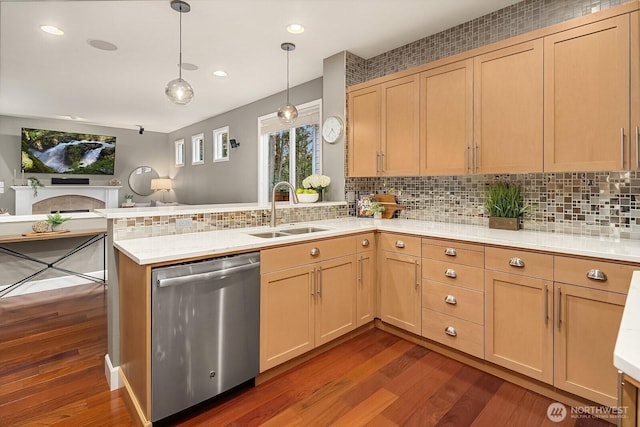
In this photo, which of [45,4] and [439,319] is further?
[45,4]

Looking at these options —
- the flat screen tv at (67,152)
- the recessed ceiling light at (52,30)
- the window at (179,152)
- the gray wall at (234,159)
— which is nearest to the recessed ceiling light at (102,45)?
the recessed ceiling light at (52,30)

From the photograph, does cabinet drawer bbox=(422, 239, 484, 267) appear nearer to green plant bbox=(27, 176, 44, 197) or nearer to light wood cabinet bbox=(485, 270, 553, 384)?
light wood cabinet bbox=(485, 270, 553, 384)

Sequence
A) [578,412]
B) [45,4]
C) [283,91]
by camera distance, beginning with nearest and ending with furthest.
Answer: [578,412], [45,4], [283,91]

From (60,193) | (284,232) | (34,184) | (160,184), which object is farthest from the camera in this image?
(160,184)

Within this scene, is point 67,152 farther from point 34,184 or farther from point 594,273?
point 594,273

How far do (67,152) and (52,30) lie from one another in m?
5.20

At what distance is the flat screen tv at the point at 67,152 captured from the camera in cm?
695

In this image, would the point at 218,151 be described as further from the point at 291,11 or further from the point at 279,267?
the point at 279,267

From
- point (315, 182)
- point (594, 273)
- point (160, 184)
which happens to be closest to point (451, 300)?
point (594, 273)

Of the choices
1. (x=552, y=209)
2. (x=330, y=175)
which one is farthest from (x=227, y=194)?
(x=552, y=209)

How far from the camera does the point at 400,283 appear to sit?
2.73 meters

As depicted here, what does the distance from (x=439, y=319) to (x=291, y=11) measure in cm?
271

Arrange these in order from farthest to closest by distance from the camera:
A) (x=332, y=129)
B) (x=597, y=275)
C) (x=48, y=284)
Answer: (x=48, y=284) < (x=332, y=129) < (x=597, y=275)

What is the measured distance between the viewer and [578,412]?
1866 millimetres
